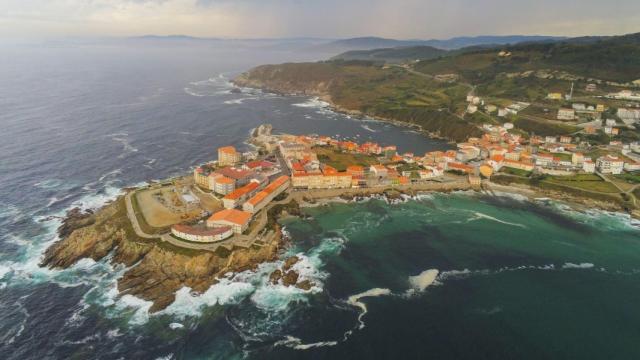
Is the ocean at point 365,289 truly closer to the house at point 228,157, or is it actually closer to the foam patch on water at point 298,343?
the foam patch on water at point 298,343

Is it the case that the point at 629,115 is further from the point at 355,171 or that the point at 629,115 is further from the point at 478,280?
the point at 478,280

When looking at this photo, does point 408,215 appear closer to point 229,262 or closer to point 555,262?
point 555,262

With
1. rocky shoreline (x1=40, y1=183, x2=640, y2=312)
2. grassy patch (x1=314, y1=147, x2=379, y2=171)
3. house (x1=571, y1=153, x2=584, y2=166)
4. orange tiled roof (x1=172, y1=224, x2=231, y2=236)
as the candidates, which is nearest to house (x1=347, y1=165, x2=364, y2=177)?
grassy patch (x1=314, y1=147, x2=379, y2=171)

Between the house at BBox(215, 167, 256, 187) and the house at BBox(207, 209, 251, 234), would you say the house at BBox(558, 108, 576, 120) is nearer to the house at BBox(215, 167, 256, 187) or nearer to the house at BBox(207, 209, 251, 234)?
the house at BBox(215, 167, 256, 187)

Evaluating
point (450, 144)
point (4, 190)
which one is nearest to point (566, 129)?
point (450, 144)

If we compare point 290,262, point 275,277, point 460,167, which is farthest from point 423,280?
point 460,167

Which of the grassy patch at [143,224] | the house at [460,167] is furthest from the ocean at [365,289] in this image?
the house at [460,167]
